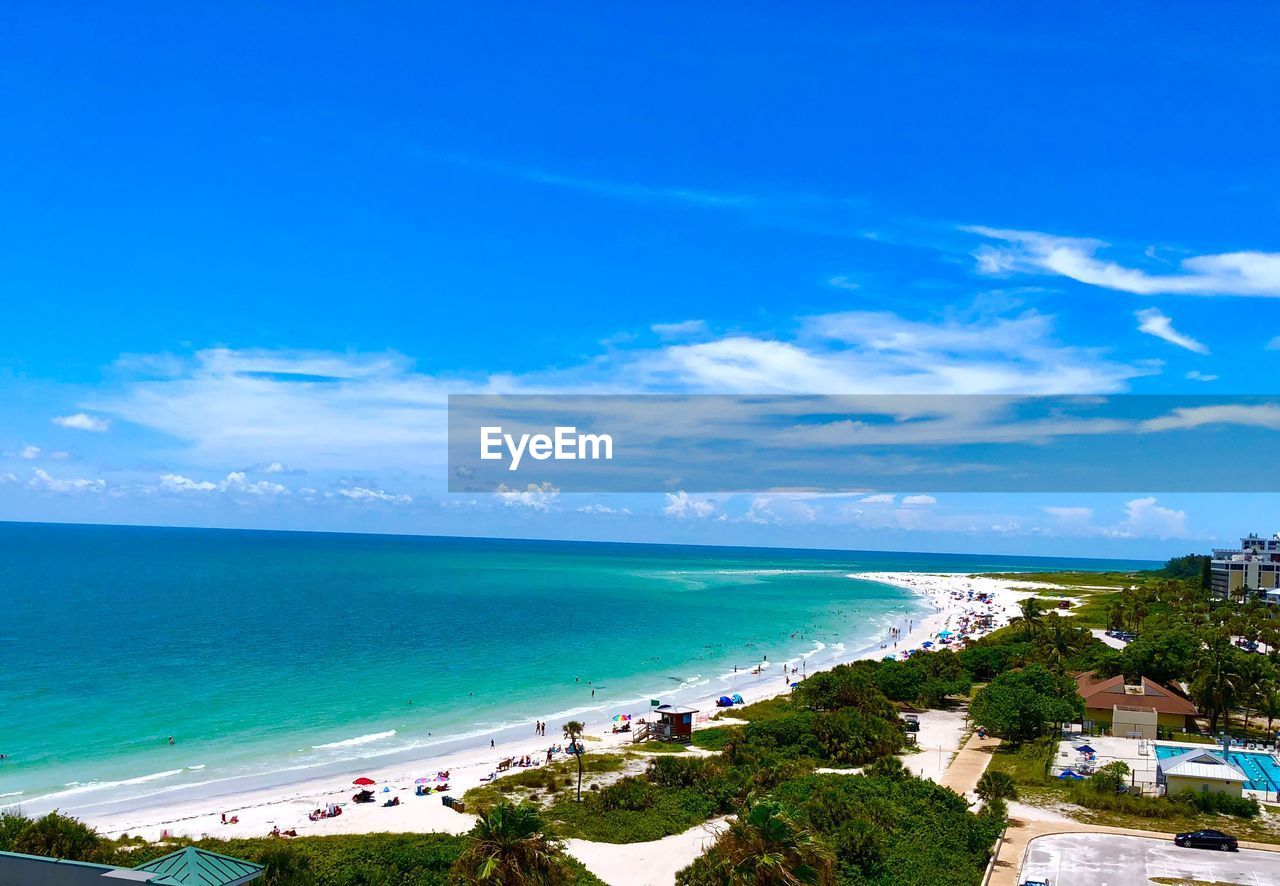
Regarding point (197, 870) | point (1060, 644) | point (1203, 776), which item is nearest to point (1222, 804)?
point (1203, 776)

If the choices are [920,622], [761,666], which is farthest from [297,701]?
[920,622]

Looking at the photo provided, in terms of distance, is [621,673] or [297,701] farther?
[621,673]

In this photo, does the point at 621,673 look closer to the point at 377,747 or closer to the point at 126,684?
the point at 377,747

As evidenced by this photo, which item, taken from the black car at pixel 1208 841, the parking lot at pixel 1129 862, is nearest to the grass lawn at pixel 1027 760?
the parking lot at pixel 1129 862

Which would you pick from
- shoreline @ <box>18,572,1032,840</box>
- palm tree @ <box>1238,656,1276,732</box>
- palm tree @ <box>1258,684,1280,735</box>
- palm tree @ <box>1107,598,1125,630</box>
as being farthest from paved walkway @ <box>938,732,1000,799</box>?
palm tree @ <box>1107,598,1125,630</box>

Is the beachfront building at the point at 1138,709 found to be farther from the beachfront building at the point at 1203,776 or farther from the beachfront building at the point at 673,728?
the beachfront building at the point at 673,728

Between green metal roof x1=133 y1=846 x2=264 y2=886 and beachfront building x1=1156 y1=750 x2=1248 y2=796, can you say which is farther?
beachfront building x1=1156 y1=750 x2=1248 y2=796

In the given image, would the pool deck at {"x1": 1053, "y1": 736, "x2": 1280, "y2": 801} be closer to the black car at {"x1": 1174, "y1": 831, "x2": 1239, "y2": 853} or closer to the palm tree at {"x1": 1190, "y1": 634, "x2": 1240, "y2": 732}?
the palm tree at {"x1": 1190, "y1": 634, "x2": 1240, "y2": 732}
